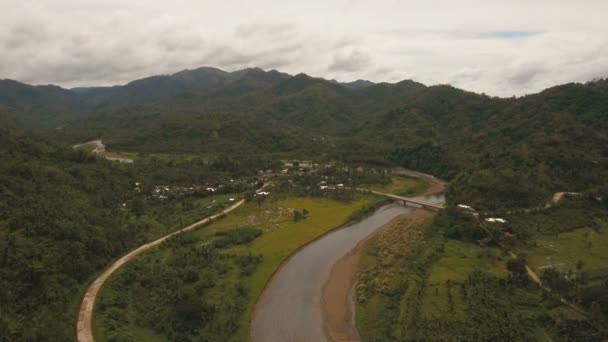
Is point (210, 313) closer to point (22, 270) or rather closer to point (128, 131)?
point (22, 270)

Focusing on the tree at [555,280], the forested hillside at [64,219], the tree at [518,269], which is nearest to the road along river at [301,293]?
the forested hillside at [64,219]

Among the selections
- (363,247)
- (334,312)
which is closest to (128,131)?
(363,247)

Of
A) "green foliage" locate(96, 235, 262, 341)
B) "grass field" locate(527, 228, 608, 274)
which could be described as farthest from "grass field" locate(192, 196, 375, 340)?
"grass field" locate(527, 228, 608, 274)

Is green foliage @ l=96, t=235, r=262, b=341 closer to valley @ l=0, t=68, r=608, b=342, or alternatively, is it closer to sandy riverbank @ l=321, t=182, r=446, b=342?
valley @ l=0, t=68, r=608, b=342

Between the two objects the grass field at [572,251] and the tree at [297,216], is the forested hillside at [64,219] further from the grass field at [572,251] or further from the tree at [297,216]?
the grass field at [572,251]

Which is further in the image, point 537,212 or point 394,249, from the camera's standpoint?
point 537,212

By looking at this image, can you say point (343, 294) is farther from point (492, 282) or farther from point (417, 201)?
point (417, 201)

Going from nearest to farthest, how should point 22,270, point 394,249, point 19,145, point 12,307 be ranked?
point 12,307 < point 22,270 < point 394,249 < point 19,145
